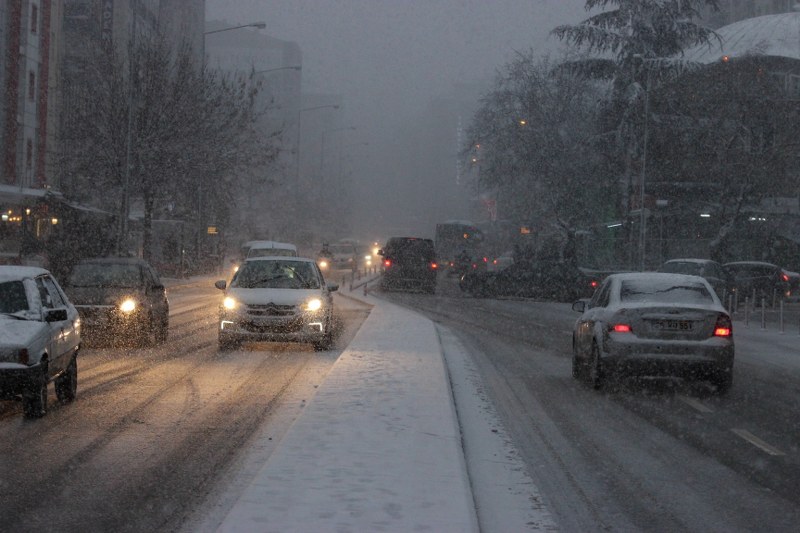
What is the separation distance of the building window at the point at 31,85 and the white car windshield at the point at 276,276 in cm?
3852

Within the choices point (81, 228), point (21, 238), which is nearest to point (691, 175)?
point (81, 228)

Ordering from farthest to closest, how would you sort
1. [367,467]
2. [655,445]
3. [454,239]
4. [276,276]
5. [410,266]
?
[454,239], [410,266], [276,276], [655,445], [367,467]

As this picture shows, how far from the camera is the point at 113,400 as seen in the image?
39.5 feet

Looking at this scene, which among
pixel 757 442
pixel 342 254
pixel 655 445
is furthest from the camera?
pixel 342 254

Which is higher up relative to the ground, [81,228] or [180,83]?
[180,83]

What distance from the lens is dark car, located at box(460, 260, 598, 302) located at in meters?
40.9

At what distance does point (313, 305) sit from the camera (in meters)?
18.5

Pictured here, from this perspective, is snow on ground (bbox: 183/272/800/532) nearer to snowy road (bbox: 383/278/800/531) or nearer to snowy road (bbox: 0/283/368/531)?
snowy road (bbox: 383/278/800/531)

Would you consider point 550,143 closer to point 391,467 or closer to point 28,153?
point 28,153

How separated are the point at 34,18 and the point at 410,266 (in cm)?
2430

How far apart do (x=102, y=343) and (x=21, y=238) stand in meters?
16.9

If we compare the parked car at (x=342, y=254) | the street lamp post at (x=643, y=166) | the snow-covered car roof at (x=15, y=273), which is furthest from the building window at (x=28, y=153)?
the snow-covered car roof at (x=15, y=273)

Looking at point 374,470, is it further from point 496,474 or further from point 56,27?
point 56,27

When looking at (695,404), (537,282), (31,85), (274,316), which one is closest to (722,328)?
(695,404)
